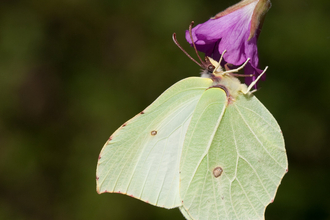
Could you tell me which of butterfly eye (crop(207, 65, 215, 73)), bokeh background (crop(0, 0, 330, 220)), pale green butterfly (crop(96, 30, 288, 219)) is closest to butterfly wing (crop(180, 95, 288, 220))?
pale green butterfly (crop(96, 30, 288, 219))

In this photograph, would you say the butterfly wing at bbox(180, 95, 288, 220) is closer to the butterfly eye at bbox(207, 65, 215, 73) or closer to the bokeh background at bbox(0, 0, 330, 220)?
the butterfly eye at bbox(207, 65, 215, 73)

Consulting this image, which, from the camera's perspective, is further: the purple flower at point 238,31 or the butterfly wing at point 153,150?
the butterfly wing at point 153,150

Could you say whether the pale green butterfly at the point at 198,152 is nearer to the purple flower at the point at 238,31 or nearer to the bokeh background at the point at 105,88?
the purple flower at the point at 238,31

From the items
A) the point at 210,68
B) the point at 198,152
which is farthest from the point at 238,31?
the point at 198,152

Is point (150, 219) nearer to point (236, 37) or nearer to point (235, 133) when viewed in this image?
point (235, 133)

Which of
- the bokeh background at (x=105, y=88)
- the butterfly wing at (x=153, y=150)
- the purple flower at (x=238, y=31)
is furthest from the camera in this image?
the bokeh background at (x=105, y=88)

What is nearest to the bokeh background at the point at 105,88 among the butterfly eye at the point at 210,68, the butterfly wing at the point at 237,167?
the butterfly wing at the point at 237,167

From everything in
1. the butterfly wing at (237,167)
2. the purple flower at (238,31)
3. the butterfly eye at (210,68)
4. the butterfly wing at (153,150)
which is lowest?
the butterfly wing at (237,167)
